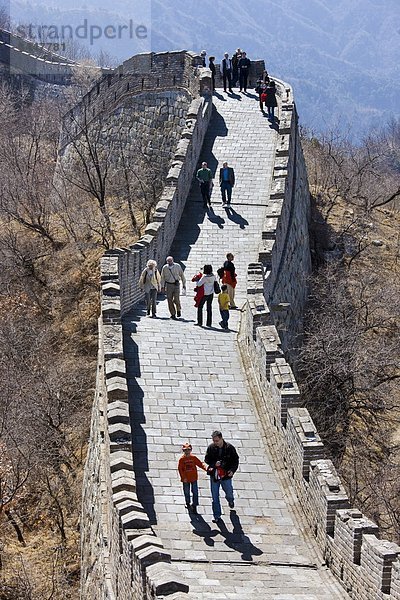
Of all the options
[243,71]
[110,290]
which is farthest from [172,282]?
[243,71]

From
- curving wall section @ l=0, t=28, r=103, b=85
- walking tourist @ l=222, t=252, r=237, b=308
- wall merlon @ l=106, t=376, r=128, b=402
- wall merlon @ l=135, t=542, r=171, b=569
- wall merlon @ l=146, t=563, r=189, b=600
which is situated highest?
curving wall section @ l=0, t=28, r=103, b=85

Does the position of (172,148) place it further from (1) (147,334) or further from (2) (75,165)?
(1) (147,334)

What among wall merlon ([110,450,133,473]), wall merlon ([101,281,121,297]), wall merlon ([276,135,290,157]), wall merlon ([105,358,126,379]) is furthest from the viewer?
wall merlon ([276,135,290,157])

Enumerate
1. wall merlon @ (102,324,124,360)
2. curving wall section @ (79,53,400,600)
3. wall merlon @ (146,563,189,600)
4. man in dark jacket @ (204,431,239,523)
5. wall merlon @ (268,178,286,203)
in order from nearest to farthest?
wall merlon @ (146,563,189,600) → curving wall section @ (79,53,400,600) → man in dark jacket @ (204,431,239,523) → wall merlon @ (102,324,124,360) → wall merlon @ (268,178,286,203)

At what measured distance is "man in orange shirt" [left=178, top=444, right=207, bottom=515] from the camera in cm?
1739

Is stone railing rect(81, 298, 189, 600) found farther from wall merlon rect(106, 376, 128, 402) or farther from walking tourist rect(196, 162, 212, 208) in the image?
walking tourist rect(196, 162, 212, 208)

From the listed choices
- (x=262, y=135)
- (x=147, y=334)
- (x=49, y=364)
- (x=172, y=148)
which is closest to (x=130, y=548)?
(x=147, y=334)

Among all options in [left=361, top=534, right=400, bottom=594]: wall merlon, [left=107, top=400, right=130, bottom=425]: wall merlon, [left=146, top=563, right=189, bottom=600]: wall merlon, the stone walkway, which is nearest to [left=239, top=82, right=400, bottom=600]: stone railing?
[left=361, top=534, right=400, bottom=594]: wall merlon

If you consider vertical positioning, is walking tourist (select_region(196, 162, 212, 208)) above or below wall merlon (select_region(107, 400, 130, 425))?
above

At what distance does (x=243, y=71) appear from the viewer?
38.1m

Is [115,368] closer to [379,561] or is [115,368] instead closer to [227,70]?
[379,561]

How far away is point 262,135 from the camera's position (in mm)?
34875

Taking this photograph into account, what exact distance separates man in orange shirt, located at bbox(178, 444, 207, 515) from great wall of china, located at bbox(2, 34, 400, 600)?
676 millimetres

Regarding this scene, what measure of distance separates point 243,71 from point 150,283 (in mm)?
15762
